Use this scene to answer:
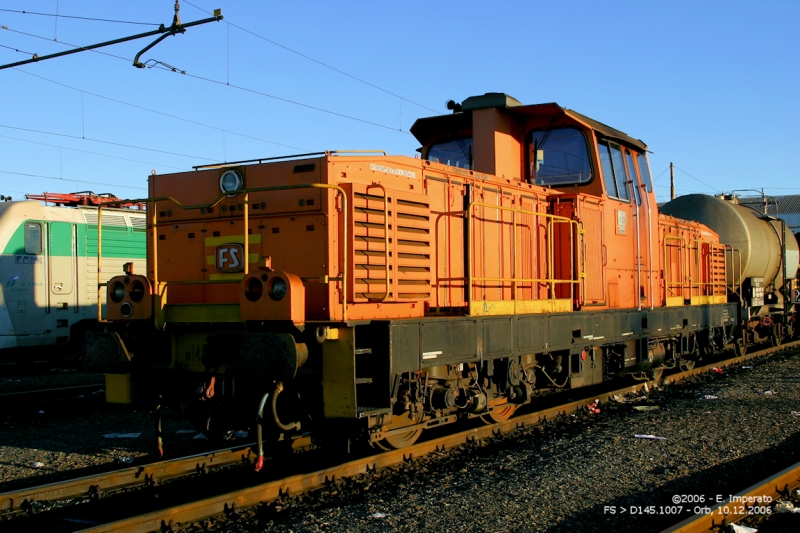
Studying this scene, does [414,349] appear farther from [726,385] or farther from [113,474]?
[726,385]

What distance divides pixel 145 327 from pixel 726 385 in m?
9.11

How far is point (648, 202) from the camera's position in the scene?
10.6m

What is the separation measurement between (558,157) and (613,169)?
0.99 m

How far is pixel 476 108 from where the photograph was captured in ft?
28.8

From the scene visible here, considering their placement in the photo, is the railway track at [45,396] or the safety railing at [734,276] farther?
the safety railing at [734,276]

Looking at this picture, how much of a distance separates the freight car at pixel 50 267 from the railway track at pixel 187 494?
838cm

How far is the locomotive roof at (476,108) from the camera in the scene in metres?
8.68

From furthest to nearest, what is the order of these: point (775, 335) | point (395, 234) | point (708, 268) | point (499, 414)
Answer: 1. point (775, 335)
2. point (708, 268)
3. point (499, 414)
4. point (395, 234)

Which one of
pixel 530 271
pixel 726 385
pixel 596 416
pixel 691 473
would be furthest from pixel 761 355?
pixel 691 473

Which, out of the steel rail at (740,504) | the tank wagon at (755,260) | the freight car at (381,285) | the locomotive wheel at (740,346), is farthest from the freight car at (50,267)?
the tank wagon at (755,260)

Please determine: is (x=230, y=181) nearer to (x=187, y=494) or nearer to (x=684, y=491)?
(x=187, y=494)

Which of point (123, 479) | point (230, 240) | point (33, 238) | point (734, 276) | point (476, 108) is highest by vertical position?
point (476, 108)

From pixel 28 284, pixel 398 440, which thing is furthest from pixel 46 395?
pixel 398 440

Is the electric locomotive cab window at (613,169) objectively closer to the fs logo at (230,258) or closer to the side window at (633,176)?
the side window at (633,176)
